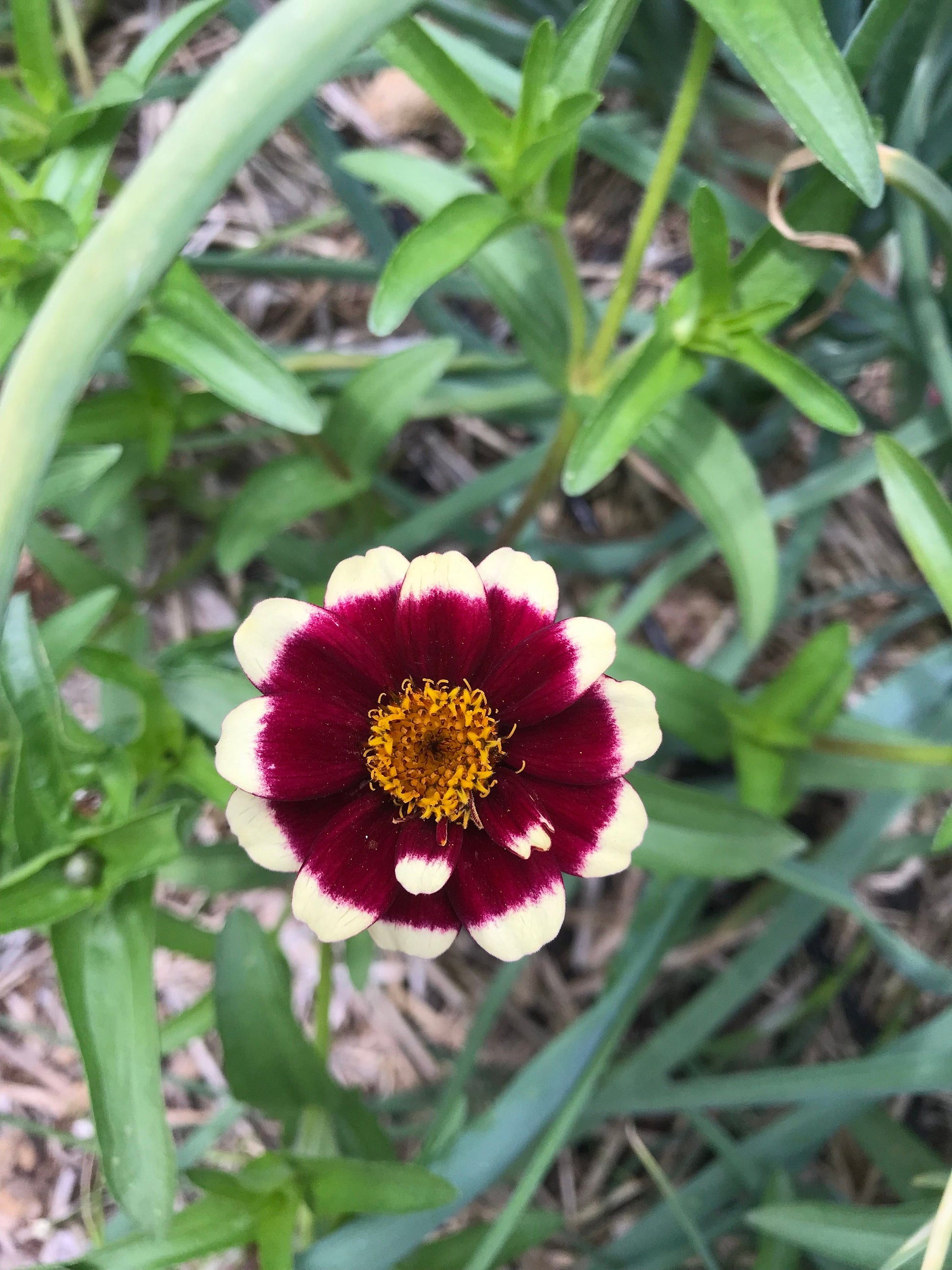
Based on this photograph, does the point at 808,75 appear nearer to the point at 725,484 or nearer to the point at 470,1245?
the point at 725,484

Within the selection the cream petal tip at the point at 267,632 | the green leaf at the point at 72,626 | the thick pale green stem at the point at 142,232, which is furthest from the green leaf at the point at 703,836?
the thick pale green stem at the point at 142,232

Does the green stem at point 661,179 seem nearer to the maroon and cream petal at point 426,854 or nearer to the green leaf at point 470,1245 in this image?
the maroon and cream petal at point 426,854

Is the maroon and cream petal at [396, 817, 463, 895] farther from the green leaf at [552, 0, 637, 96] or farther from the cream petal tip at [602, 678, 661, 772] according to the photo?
the green leaf at [552, 0, 637, 96]

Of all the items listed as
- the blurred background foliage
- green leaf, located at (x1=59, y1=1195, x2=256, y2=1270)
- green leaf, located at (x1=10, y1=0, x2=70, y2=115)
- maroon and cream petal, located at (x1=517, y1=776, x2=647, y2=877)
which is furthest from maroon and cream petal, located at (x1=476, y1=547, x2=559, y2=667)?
green leaf, located at (x1=10, y1=0, x2=70, y2=115)

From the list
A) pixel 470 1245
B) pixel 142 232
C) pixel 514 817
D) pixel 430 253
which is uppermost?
pixel 142 232

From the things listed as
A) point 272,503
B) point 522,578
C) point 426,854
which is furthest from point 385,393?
point 426,854

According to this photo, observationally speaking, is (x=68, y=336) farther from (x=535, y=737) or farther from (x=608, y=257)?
(x=608, y=257)

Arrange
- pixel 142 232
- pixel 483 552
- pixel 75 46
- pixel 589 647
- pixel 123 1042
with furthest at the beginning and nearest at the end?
1. pixel 483 552
2. pixel 75 46
3. pixel 123 1042
4. pixel 589 647
5. pixel 142 232
